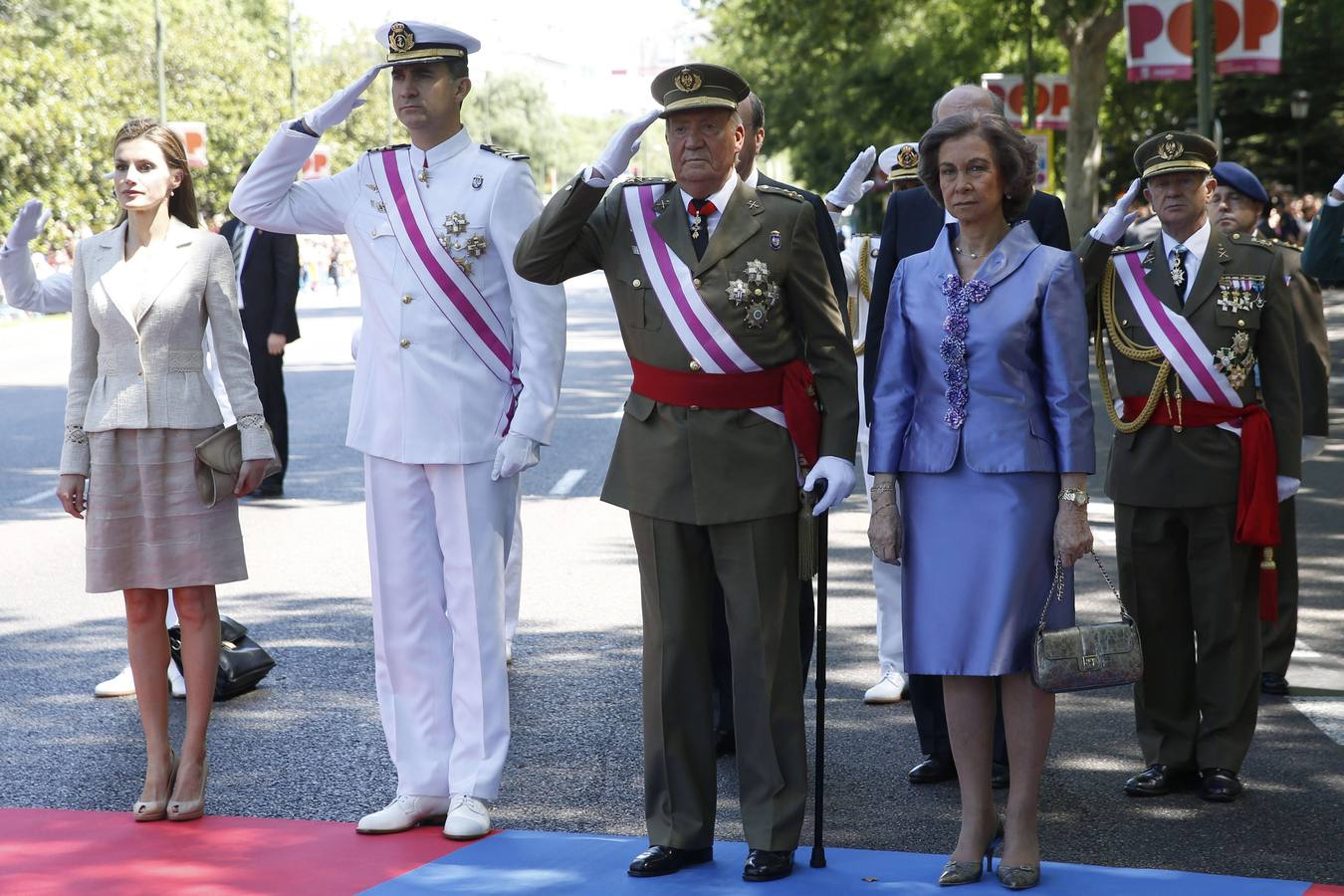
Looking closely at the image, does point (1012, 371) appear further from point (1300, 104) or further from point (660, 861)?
point (1300, 104)

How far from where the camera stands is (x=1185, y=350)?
18.2 ft

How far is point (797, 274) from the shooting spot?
4.73 metres

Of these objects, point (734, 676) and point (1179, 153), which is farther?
point (1179, 153)

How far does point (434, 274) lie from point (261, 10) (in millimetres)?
86917

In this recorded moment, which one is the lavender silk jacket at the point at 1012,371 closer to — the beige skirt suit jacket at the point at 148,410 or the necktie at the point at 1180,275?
the necktie at the point at 1180,275

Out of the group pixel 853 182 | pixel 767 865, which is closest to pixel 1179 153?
pixel 853 182

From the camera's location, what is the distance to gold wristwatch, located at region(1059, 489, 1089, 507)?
4.60m

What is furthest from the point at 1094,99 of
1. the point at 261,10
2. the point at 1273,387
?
the point at 261,10

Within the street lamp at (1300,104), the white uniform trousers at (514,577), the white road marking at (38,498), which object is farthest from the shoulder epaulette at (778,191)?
the street lamp at (1300,104)

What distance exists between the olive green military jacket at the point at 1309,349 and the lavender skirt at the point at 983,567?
2370 mm

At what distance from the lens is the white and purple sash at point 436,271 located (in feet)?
16.9

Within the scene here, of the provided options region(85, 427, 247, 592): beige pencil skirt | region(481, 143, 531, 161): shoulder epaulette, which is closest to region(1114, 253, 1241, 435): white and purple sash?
region(481, 143, 531, 161): shoulder epaulette

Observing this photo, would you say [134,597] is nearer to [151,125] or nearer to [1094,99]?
[151,125]

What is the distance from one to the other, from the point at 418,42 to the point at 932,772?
108 inches
